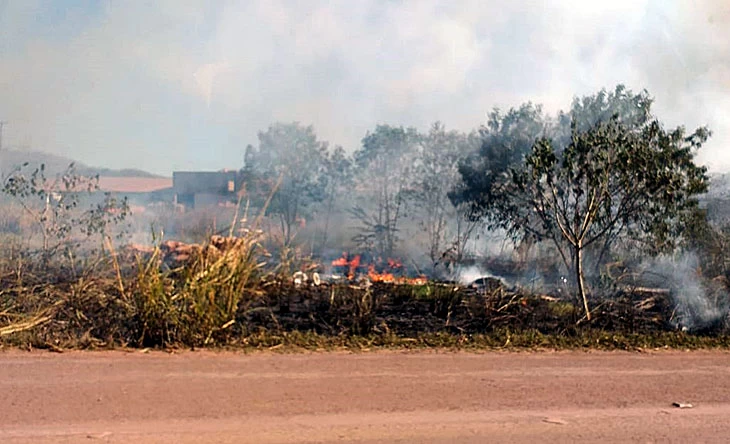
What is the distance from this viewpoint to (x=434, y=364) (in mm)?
9711

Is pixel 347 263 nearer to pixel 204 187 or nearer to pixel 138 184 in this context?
pixel 204 187

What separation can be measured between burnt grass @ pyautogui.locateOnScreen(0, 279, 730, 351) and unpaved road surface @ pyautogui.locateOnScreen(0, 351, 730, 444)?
626mm

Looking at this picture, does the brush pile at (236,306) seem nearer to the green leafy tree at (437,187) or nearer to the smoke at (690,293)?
the smoke at (690,293)

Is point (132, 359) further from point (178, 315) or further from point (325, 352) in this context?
point (325, 352)

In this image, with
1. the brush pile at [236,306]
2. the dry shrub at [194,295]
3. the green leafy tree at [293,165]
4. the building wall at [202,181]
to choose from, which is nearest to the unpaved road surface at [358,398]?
the dry shrub at [194,295]

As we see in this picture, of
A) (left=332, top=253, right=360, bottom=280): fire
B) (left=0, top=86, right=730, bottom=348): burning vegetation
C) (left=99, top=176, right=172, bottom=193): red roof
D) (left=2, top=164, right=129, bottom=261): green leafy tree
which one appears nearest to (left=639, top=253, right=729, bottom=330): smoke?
(left=0, top=86, right=730, bottom=348): burning vegetation

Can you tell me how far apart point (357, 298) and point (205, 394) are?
5255 millimetres

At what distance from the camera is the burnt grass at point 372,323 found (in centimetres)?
1058

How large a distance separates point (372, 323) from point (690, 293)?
6000 millimetres

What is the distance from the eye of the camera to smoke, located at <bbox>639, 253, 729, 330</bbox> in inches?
533

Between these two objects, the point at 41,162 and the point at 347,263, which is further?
the point at 41,162

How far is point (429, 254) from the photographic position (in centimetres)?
2644

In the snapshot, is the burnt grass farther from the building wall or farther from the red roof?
the red roof

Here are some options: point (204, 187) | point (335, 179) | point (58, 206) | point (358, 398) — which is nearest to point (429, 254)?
point (335, 179)
